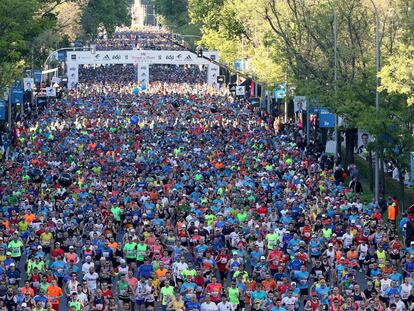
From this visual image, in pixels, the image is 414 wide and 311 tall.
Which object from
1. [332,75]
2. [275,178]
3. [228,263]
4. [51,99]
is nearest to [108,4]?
[51,99]

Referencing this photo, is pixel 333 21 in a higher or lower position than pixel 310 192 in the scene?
higher

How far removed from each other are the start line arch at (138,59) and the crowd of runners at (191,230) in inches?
1668

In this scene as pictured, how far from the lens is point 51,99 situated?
83000 mm

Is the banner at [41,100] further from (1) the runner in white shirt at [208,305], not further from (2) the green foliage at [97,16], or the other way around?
(1) the runner in white shirt at [208,305]

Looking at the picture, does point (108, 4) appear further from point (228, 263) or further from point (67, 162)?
point (228, 263)

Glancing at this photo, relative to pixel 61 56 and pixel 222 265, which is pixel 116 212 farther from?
pixel 61 56

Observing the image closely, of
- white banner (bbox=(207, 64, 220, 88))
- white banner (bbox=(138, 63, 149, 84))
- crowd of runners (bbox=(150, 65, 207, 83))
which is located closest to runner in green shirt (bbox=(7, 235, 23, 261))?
white banner (bbox=(207, 64, 220, 88))

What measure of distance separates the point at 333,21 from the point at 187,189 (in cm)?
1320

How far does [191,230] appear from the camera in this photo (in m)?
30.4

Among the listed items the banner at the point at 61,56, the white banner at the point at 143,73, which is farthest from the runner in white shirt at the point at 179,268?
the banner at the point at 61,56

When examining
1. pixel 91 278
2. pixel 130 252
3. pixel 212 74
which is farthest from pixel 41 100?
pixel 91 278

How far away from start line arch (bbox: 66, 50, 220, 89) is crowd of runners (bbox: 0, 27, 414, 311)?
42.4m

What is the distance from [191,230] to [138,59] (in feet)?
232

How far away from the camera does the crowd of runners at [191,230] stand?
2345 cm
